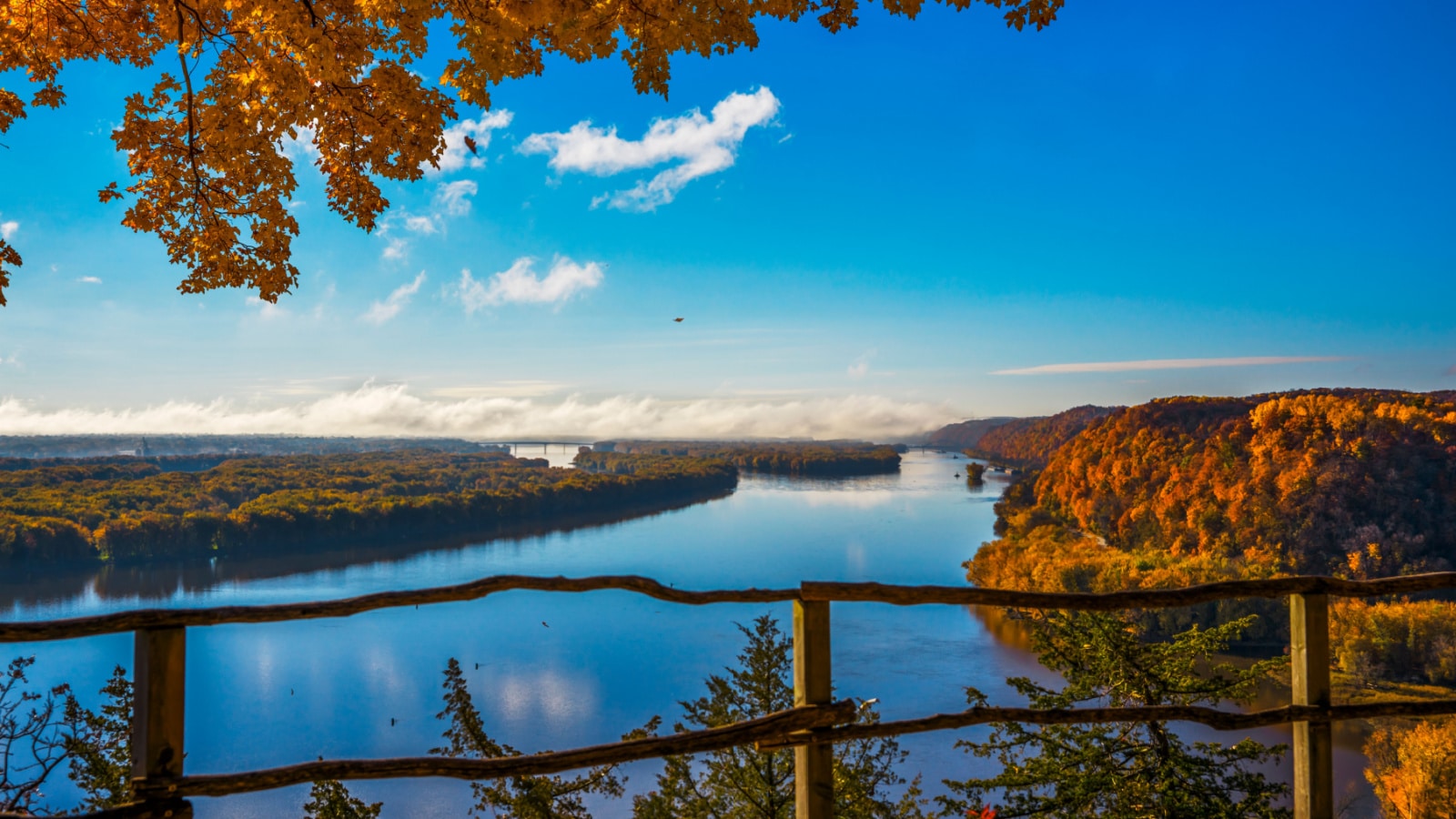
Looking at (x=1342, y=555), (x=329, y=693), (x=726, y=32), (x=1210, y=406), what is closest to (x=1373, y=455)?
(x=1342, y=555)

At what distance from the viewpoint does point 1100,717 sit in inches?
80.1

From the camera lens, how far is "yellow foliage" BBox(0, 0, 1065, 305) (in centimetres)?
333

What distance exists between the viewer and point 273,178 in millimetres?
4105

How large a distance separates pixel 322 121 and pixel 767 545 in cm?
4294

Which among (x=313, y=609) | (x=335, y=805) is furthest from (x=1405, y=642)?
(x=313, y=609)

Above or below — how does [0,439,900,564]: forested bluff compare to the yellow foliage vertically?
below

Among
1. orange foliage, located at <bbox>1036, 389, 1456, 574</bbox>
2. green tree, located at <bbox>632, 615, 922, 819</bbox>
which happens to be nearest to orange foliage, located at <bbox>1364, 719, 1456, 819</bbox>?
green tree, located at <bbox>632, 615, 922, 819</bbox>

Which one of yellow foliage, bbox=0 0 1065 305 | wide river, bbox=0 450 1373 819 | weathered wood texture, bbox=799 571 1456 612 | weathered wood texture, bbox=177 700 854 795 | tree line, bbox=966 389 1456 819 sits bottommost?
wide river, bbox=0 450 1373 819

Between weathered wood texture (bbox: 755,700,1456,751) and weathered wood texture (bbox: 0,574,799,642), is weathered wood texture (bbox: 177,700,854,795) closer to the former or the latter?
weathered wood texture (bbox: 755,700,1456,751)

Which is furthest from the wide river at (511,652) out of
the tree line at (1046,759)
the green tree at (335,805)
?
the tree line at (1046,759)

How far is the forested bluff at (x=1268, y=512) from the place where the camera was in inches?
1074

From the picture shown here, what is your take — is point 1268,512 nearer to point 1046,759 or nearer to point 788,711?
point 1046,759

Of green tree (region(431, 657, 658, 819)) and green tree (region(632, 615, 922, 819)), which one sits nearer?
green tree (region(431, 657, 658, 819))

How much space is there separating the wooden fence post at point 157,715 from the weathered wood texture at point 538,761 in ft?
0.19
